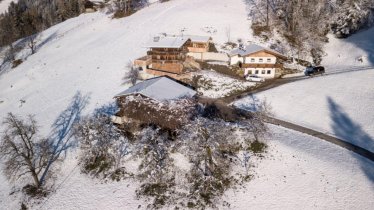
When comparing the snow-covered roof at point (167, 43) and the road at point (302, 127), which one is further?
the snow-covered roof at point (167, 43)

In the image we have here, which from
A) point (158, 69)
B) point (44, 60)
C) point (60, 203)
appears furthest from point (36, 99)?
point (60, 203)

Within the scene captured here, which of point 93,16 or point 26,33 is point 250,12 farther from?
point 26,33

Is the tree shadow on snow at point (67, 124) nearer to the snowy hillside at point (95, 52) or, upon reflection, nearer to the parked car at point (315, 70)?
the snowy hillside at point (95, 52)

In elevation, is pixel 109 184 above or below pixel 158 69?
below

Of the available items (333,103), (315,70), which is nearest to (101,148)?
(333,103)

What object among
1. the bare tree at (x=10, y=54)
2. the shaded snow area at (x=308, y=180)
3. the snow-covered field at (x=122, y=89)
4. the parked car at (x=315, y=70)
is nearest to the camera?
the shaded snow area at (x=308, y=180)

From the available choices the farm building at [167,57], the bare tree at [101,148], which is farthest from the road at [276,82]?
the bare tree at [101,148]
